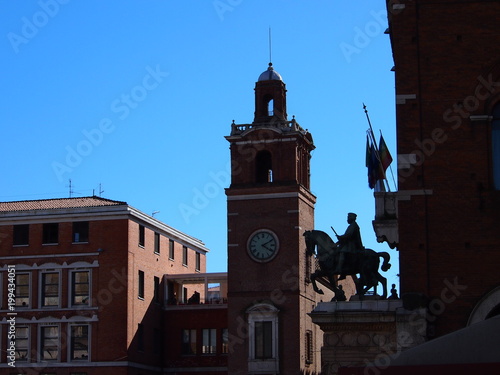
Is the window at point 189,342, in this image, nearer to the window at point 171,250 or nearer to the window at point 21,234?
the window at point 171,250

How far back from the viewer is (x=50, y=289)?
69312 millimetres

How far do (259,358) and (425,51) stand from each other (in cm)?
4221

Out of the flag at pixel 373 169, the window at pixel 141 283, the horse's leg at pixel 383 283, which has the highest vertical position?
the flag at pixel 373 169

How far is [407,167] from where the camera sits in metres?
26.3

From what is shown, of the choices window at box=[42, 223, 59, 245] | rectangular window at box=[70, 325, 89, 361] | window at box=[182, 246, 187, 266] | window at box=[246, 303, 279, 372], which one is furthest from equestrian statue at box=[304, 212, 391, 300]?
window at box=[182, 246, 187, 266]

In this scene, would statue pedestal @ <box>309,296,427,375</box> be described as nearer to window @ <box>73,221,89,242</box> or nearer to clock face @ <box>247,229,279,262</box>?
clock face @ <box>247,229,279,262</box>

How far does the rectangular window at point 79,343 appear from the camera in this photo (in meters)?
67.8

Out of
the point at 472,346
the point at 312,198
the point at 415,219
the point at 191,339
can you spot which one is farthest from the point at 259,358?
the point at 472,346

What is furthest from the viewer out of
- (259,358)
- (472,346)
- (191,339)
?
(191,339)

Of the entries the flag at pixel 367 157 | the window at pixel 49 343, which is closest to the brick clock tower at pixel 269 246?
the window at pixel 49 343

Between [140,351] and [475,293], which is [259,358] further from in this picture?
[475,293]

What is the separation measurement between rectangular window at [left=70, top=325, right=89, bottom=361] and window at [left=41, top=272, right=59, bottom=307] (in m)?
2.21

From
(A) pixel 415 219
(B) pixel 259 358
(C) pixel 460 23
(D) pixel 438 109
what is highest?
(C) pixel 460 23

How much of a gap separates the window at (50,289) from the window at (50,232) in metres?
2.13
